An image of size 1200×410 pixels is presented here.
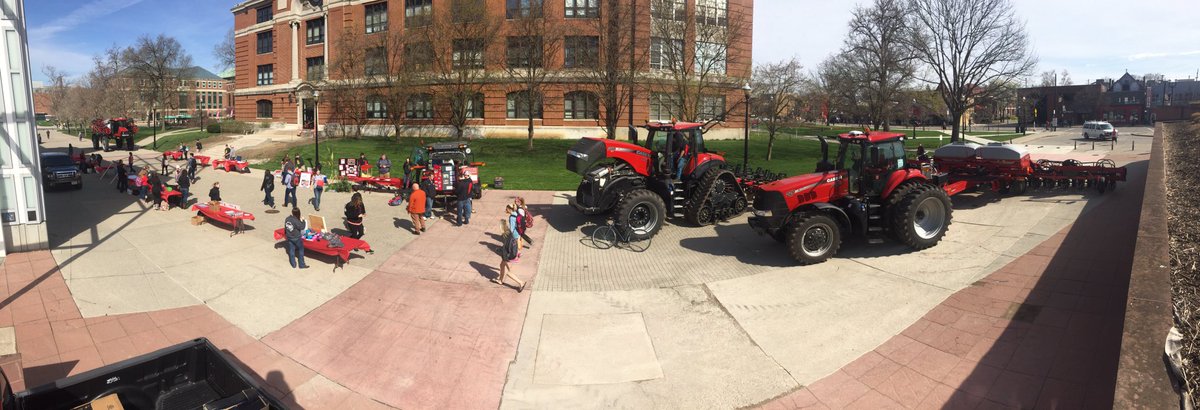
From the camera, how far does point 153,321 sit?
9.12 metres

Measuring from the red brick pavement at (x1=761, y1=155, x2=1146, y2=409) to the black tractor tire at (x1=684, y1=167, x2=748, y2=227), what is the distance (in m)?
6.61

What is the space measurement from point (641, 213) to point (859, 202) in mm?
5056

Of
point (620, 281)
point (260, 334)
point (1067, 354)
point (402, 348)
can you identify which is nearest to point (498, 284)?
point (620, 281)

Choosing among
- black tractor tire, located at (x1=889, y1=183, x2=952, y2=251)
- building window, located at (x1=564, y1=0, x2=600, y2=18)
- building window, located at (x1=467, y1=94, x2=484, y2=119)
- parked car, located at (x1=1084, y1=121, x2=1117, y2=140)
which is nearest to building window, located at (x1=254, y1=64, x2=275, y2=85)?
building window, located at (x1=467, y1=94, x2=484, y2=119)

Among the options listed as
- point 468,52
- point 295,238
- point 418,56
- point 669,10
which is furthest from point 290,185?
point 418,56

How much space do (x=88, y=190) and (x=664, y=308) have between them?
82.3ft

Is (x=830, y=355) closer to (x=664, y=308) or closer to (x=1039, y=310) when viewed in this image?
(x=664, y=308)

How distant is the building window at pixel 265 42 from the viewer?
59422 millimetres

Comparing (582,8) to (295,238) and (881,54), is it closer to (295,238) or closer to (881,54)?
(881,54)

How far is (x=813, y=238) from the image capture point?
Result: 39.6ft

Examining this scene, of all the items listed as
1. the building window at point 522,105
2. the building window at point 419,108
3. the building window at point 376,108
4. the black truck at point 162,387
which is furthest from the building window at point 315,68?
the black truck at point 162,387

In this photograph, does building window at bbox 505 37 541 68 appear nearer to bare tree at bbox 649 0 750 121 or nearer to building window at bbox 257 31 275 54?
bare tree at bbox 649 0 750 121

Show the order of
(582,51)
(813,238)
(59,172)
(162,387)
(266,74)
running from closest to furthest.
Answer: (162,387)
(813,238)
(59,172)
(582,51)
(266,74)

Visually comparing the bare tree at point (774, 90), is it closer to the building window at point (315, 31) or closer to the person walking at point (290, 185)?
the person walking at point (290, 185)
